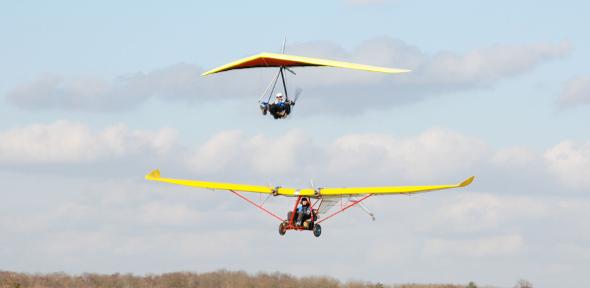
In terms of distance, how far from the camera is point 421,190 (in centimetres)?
6438

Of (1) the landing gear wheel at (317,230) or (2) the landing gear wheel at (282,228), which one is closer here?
(2) the landing gear wheel at (282,228)

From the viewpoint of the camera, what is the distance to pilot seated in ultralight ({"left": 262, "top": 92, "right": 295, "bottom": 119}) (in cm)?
6512

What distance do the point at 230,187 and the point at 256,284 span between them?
12.7 m

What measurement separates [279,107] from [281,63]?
7.07 feet

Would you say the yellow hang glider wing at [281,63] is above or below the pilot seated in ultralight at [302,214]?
above

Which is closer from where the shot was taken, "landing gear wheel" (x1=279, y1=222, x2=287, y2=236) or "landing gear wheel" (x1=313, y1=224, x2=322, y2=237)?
"landing gear wheel" (x1=279, y1=222, x2=287, y2=236)

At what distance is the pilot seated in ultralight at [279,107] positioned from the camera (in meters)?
65.1

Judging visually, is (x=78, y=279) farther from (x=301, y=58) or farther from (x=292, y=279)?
(x=301, y=58)

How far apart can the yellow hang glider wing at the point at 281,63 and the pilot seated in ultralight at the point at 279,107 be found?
1.66 meters

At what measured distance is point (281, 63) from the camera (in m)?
65.8

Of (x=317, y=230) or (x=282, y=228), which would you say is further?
(x=317, y=230)

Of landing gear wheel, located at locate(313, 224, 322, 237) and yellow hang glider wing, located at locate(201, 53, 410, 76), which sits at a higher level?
yellow hang glider wing, located at locate(201, 53, 410, 76)

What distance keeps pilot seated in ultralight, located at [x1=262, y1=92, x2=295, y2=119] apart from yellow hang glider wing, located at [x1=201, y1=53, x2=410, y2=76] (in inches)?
65.5

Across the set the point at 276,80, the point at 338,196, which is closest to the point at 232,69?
the point at 276,80
